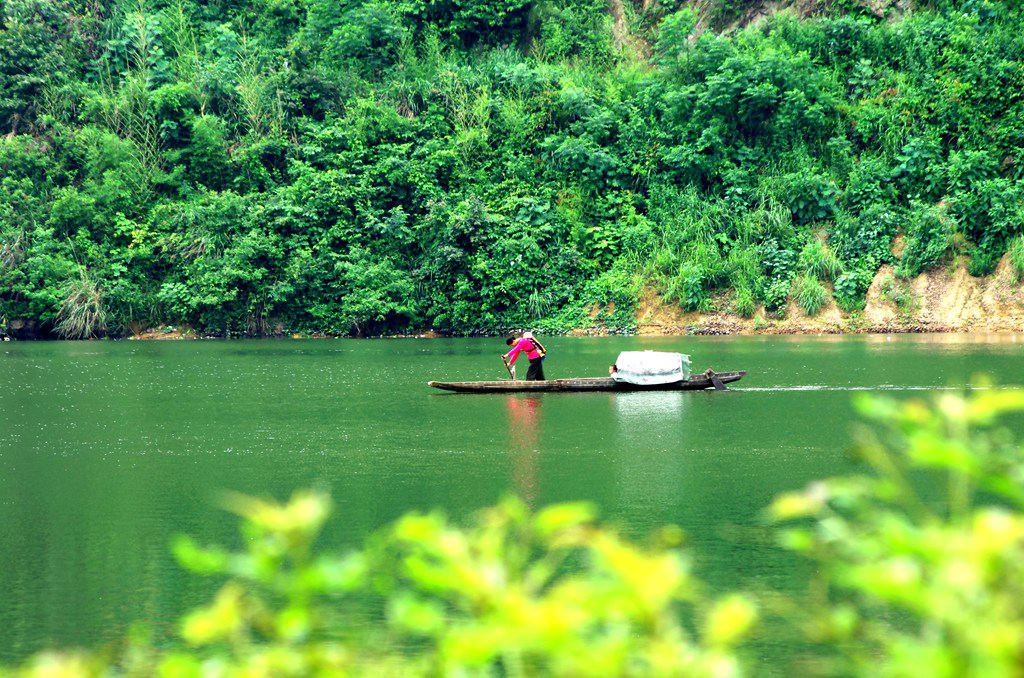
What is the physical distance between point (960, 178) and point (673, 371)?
24.7 m

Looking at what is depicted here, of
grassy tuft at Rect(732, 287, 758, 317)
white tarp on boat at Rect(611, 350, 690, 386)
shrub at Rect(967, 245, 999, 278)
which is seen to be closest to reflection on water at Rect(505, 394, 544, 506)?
white tarp on boat at Rect(611, 350, 690, 386)

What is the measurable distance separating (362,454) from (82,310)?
119 ft

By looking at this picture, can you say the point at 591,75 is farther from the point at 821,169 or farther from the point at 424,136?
the point at 821,169

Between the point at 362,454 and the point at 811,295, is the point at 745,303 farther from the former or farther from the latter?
the point at 362,454

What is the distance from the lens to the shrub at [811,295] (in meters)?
44.5

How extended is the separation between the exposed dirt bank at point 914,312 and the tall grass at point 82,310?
22256 millimetres

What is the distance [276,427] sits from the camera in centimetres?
2003

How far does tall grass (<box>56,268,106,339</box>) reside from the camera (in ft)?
161

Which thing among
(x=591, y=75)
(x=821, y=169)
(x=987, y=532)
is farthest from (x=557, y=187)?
(x=987, y=532)

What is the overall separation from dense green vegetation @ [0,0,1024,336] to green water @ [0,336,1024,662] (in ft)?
49.1

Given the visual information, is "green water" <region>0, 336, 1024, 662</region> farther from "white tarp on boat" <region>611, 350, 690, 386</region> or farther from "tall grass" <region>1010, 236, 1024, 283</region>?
"tall grass" <region>1010, 236, 1024, 283</region>

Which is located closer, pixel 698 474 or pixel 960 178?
pixel 698 474

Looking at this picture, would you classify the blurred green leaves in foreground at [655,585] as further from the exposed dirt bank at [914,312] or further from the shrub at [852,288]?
the shrub at [852,288]

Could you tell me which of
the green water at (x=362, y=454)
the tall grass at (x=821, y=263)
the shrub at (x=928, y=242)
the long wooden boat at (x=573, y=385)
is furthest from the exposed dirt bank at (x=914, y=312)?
the long wooden boat at (x=573, y=385)
